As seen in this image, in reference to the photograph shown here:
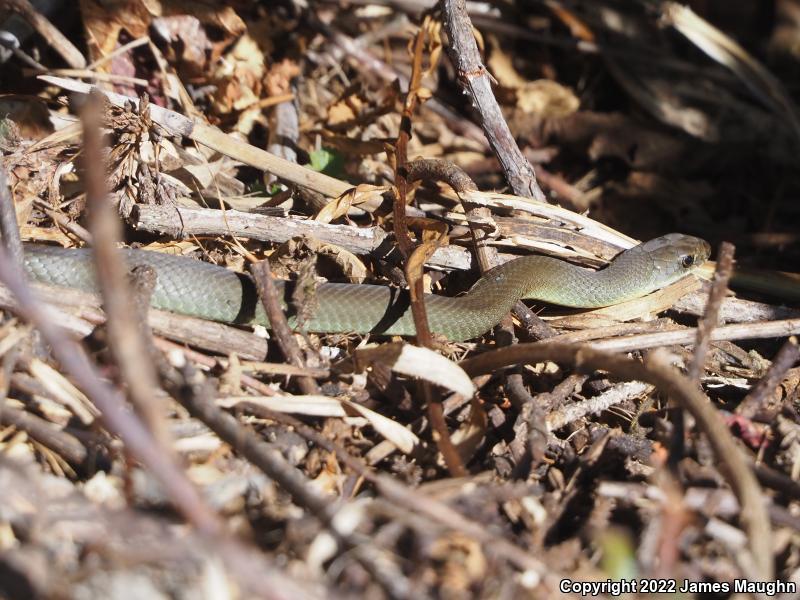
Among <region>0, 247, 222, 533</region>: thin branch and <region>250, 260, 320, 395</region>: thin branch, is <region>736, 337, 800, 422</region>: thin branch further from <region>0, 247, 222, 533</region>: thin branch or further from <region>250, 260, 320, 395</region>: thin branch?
<region>0, 247, 222, 533</region>: thin branch

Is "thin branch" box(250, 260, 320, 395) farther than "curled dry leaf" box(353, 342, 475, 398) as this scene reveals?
Yes

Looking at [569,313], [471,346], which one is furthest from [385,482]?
[569,313]

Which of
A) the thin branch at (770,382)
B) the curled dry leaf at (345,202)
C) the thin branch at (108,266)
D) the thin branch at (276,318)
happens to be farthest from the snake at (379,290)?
the thin branch at (108,266)

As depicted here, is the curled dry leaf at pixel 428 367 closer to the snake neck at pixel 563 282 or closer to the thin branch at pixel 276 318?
the thin branch at pixel 276 318

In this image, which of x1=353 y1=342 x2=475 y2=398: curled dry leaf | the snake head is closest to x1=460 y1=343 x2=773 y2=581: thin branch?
x1=353 y1=342 x2=475 y2=398: curled dry leaf

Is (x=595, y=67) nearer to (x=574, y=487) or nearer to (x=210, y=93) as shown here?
(x=210, y=93)

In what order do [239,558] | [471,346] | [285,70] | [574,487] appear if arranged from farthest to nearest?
[285,70], [471,346], [574,487], [239,558]

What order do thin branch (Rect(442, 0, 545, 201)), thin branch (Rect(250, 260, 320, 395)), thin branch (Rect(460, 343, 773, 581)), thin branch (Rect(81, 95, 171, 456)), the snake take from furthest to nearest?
1. thin branch (Rect(442, 0, 545, 201))
2. the snake
3. thin branch (Rect(250, 260, 320, 395))
4. thin branch (Rect(460, 343, 773, 581))
5. thin branch (Rect(81, 95, 171, 456))
